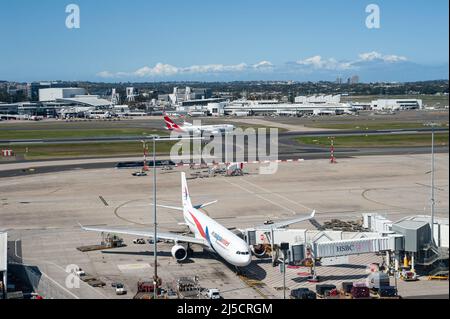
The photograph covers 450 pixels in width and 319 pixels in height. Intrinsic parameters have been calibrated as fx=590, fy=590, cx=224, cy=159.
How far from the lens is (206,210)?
79.1m

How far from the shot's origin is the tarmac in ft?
160

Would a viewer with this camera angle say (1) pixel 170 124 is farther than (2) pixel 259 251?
Yes

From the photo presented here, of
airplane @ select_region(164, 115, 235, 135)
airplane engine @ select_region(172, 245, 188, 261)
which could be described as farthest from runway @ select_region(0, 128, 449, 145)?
airplane engine @ select_region(172, 245, 188, 261)

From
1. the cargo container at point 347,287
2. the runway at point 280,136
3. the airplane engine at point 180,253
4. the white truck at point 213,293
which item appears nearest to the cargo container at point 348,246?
the cargo container at point 347,287

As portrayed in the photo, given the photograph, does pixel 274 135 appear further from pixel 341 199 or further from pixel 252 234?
pixel 252 234

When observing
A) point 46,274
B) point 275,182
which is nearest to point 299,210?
point 275,182

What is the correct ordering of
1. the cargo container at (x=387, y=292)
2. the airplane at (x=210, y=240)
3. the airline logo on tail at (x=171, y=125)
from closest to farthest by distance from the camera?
the cargo container at (x=387, y=292), the airplane at (x=210, y=240), the airline logo on tail at (x=171, y=125)

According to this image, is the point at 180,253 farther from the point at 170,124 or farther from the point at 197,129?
the point at 197,129

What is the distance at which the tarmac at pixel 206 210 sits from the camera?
48.9 m

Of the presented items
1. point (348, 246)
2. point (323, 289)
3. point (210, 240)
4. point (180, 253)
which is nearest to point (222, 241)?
point (210, 240)

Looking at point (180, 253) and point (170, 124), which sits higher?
point (170, 124)

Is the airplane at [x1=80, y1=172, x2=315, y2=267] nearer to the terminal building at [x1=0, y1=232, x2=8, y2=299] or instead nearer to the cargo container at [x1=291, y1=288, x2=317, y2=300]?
the cargo container at [x1=291, y1=288, x2=317, y2=300]

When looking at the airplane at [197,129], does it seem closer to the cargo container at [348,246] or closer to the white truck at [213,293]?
the cargo container at [348,246]

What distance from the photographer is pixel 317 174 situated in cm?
10788
